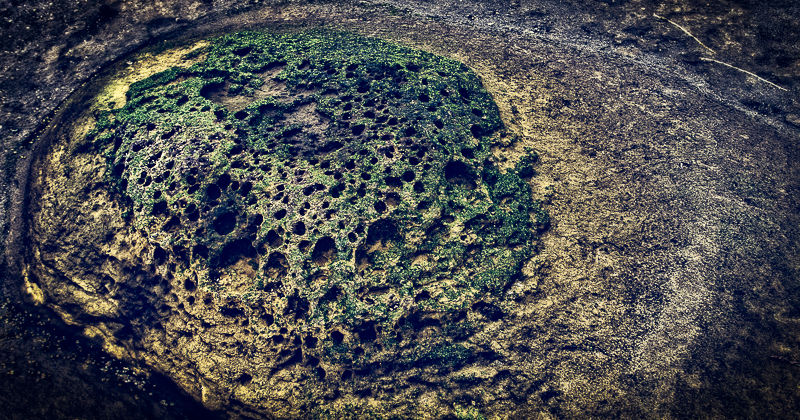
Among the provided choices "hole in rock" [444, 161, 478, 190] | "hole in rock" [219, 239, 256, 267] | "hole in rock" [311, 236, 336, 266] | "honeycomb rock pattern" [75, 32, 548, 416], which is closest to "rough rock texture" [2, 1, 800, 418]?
"honeycomb rock pattern" [75, 32, 548, 416]

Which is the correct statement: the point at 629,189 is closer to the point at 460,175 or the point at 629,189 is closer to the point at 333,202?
the point at 460,175

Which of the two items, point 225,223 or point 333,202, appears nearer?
point 333,202

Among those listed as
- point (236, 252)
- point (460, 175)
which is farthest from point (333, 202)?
point (460, 175)

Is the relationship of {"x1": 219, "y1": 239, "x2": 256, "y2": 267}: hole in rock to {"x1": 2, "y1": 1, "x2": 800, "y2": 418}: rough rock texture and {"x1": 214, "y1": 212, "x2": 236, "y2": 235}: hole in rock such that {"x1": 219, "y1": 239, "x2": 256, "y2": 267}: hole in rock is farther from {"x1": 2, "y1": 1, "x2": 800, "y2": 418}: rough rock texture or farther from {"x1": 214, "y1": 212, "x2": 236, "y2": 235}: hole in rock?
{"x1": 2, "y1": 1, "x2": 800, "y2": 418}: rough rock texture

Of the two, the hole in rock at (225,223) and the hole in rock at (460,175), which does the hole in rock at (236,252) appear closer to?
the hole in rock at (225,223)

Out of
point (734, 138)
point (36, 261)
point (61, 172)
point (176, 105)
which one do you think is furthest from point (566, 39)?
point (36, 261)

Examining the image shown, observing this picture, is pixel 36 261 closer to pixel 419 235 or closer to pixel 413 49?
pixel 419 235
